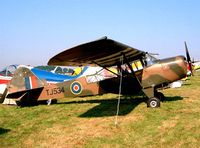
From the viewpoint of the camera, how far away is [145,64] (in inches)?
453

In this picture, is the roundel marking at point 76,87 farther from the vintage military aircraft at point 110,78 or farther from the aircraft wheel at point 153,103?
the aircraft wheel at point 153,103

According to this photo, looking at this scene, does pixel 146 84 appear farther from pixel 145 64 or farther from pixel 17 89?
pixel 17 89

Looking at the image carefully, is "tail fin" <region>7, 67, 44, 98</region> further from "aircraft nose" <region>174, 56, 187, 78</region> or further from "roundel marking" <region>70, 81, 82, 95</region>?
"aircraft nose" <region>174, 56, 187, 78</region>

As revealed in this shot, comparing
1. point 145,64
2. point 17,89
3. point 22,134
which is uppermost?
point 145,64

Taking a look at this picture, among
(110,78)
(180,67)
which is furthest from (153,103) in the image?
(110,78)

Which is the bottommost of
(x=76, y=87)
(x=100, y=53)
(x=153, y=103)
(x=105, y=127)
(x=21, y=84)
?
(x=105, y=127)

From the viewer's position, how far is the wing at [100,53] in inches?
299

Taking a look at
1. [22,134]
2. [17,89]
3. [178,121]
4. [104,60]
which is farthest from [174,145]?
[17,89]

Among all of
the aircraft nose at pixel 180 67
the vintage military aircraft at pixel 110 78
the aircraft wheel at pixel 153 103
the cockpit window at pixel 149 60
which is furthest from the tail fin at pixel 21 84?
the aircraft nose at pixel 180 67

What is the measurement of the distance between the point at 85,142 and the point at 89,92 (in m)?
5.83

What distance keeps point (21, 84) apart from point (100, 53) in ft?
18.8

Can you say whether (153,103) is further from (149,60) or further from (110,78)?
(110,78)

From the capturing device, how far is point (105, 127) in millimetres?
8039

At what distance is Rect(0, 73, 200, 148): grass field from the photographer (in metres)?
6.63
